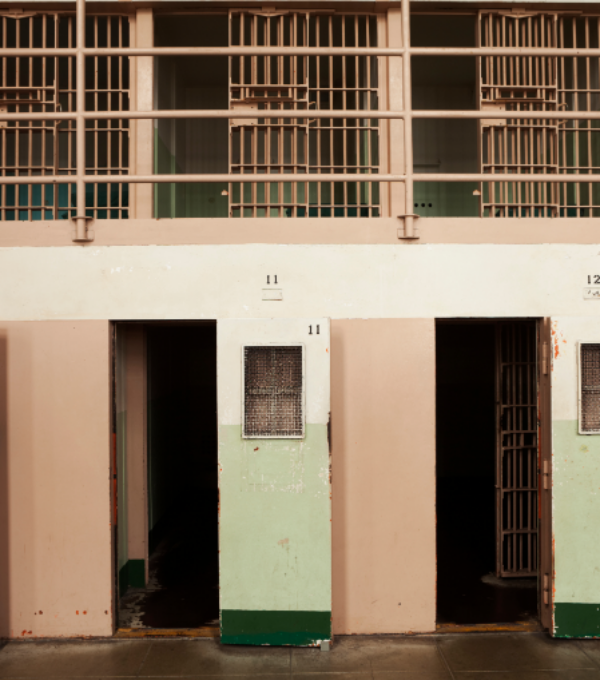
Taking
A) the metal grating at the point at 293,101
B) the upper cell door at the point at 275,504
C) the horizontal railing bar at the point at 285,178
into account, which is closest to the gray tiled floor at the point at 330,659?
the upper cell door at the point at 275,504

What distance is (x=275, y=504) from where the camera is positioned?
3910 millimetres

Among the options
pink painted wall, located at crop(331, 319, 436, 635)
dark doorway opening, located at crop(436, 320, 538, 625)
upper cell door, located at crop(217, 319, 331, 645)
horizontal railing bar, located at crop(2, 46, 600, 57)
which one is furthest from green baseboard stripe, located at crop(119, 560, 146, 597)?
horizontal railing bar, located at crop(2, 46, 600, 57)

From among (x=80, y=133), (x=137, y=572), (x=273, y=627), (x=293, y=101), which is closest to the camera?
(x=273, y=627)

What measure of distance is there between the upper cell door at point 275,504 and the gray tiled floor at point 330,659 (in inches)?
7.8

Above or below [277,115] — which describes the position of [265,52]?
above

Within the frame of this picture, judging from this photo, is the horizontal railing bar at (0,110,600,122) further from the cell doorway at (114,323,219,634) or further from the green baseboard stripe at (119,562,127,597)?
A: the green baseboard stripe at (119,562,127,597)

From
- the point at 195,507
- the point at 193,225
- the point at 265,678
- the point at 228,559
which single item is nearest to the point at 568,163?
the point at 193,225

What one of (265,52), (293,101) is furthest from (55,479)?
(293,101)

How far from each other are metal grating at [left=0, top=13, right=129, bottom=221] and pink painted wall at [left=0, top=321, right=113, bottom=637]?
4.09ft

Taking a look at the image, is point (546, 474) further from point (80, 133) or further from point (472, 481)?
point (472, 481)

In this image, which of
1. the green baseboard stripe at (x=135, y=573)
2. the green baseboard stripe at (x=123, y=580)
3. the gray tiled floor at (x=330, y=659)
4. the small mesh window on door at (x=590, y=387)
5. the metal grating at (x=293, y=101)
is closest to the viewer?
the gray tiled floor at (x=330, y=659)

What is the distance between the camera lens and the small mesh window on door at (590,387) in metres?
4.01

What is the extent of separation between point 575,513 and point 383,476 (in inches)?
60.6

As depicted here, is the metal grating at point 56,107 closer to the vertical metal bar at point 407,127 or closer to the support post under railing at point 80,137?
the support post under railing at point 80,137
